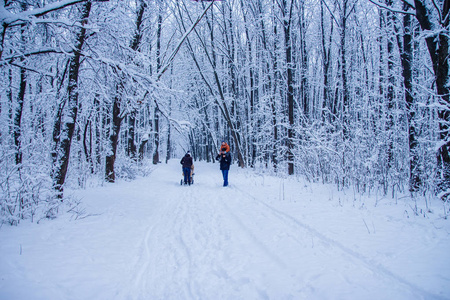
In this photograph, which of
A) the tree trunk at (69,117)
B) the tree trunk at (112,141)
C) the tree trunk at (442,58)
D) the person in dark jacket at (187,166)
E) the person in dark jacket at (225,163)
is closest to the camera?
the tree trunk at (442,58)

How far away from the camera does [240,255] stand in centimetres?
317

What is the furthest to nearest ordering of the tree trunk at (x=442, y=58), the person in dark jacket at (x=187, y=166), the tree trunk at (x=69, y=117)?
the person in dark jacket at (x=187, y=166), the tree trunk at (x=69, y=117), the tree trunk at (x=442, y=58)

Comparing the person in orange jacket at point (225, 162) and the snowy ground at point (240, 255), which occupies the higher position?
the person in orange jacket at point (225, 162)

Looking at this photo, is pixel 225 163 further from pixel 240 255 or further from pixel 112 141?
pixel 240 255

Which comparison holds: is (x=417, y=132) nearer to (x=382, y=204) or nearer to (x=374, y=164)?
(x=374, y=164)

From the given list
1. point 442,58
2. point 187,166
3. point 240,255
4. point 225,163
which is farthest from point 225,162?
point 442,58

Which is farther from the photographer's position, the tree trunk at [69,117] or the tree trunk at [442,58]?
the tree trunk at [69,117]

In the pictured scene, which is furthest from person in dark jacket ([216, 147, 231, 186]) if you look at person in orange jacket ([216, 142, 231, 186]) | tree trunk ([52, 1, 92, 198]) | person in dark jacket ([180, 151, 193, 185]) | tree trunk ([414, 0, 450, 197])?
tree trunk ([414, 0, 450, 197])

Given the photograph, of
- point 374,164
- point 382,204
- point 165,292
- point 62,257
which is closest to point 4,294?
point 62,257

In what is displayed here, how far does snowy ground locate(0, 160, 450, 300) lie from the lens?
2289mm

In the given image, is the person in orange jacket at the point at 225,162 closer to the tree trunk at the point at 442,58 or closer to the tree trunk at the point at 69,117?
the tree trunk at the point at 69,117

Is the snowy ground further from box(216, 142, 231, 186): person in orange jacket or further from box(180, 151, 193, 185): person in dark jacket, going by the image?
box(180, 151, 193, 185): person in dark jacket

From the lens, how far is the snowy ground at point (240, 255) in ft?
7.51

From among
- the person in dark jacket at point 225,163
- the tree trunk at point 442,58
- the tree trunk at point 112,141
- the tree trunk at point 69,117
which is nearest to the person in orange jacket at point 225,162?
the person in dark jacket at point 225,163
